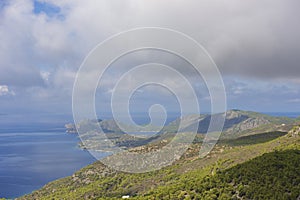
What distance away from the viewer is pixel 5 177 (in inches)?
4564

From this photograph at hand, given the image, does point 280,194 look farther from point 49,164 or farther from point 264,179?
point 49,164

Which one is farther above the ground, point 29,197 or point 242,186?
point 242,186

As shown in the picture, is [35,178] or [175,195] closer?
[175,195]

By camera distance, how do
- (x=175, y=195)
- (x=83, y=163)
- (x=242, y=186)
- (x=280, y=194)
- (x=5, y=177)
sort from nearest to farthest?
1. (x=280, y=194)
2. (x=242, y=186)
3. (x=175, y=195)
4. (x=5, y=177)
5. (x=83, y=163)

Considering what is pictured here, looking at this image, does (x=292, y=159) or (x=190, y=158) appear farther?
(x=190, y=158)

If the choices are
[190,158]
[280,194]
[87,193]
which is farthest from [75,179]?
[280,194]

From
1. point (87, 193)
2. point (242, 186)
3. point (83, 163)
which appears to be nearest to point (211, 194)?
point (242, 186)

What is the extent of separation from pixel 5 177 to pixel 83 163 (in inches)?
1414

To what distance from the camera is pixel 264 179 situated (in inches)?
947

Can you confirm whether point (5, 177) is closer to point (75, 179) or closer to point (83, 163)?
point (83, 163)

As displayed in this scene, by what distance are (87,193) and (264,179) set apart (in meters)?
43.6

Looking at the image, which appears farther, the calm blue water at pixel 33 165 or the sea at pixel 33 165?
the calm blue water at pixel 33 165

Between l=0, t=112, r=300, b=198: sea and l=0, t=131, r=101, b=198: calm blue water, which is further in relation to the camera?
l=0, t=131, r=101, b=198: calm blue water

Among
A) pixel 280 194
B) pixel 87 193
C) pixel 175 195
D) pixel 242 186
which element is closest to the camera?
pixel 280 194
